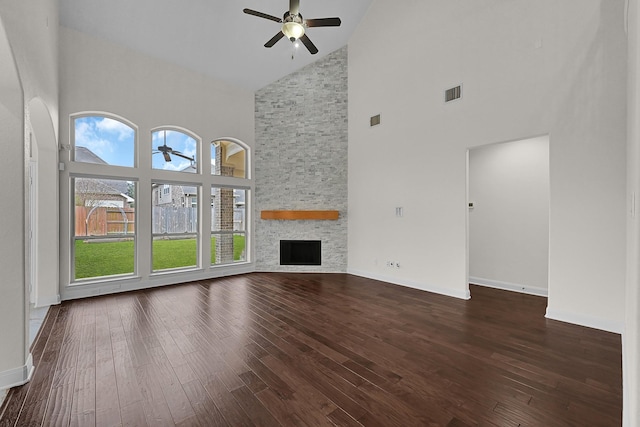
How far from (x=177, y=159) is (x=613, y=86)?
6.85 metres

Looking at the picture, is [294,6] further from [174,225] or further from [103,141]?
[174,225]

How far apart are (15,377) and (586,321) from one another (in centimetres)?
576

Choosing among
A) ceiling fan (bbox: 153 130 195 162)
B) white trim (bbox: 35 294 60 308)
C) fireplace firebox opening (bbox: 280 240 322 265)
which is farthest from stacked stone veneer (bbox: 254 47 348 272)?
white trim (bbox: 35 294 60 308)

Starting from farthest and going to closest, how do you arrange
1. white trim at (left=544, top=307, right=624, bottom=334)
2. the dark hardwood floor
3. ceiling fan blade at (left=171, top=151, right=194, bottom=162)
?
ceiling fan blade at (left=171, top=151, right=194, bottom=162) < white trim at (left=544, top=307, right=624, bottom=334) < the dark hardwood floor

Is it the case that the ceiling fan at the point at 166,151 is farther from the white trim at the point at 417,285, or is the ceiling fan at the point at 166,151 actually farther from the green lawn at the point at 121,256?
the white trim at the point at 417,285

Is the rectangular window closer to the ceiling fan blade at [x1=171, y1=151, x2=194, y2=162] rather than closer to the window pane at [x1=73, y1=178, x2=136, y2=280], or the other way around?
the ceiling fan blade at [x1=171, y1=151, x2=194, y2=162]

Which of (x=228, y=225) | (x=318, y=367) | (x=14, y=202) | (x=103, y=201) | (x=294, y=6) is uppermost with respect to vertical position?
(x=294, y=6)

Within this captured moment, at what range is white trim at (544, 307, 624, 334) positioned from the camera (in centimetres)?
318

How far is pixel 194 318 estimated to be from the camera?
3668mm

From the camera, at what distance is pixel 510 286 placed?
4988mm

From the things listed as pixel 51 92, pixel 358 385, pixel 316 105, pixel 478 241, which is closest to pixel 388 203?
pixel 478 241

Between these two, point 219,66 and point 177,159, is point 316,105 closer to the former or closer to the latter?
point 219,66

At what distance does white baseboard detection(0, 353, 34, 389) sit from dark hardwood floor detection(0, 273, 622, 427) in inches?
2.7

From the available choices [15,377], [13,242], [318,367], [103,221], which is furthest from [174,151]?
[318,367]
